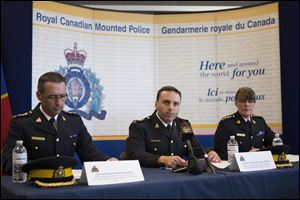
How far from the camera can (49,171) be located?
200 cm

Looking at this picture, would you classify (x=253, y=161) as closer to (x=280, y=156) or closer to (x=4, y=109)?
(x=280, y=156)

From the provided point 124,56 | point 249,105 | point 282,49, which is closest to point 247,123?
point 249,105

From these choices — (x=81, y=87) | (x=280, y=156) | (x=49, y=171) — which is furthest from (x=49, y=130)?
(x=81, y=87)

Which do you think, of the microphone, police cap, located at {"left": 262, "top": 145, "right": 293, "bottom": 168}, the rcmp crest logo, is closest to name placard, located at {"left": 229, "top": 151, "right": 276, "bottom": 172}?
police cap, located at {"left": 262, "top": 145, "right": 293, "bottom": 168}

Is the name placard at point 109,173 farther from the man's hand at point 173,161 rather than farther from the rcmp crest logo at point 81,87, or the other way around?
the rcmp crest logo at point 81,87

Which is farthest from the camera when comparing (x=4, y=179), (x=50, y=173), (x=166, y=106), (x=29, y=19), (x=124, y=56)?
(x=124, y=56)

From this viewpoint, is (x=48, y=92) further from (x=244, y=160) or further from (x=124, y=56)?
(x=124, y=56)

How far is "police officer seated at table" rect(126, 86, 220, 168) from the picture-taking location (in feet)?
10.1

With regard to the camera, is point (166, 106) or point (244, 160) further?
point (166, 106)

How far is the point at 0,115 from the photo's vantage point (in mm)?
3947

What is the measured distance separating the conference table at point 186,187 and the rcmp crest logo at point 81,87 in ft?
7.24

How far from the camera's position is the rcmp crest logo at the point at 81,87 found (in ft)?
15.3

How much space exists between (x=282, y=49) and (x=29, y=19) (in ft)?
9.47

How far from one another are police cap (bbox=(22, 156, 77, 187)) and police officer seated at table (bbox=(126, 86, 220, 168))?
0.99m
